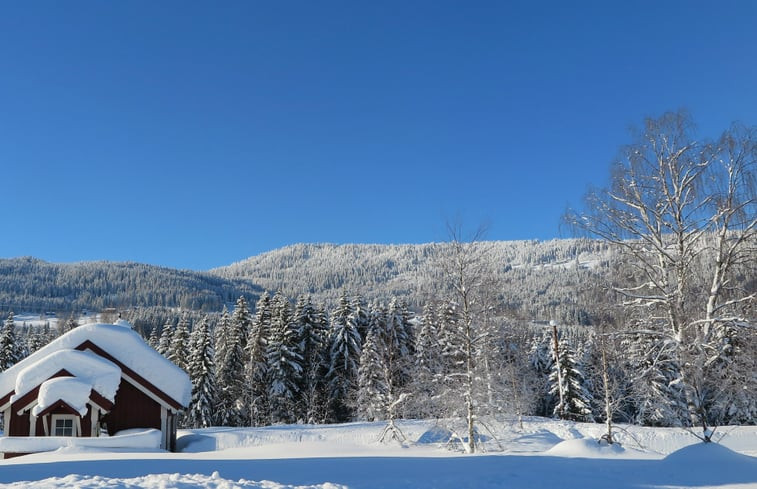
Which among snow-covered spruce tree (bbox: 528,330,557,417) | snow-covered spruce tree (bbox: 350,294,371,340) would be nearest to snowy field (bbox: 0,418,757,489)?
snow-covered spruce tree (bbox: 350,294,371,340)

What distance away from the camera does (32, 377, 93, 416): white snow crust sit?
20.3m

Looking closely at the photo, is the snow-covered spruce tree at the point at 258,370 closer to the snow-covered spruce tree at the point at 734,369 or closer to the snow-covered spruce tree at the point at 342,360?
the snow-covered spruce tree at the point at 342,360

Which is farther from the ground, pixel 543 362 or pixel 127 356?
pixel 127 356

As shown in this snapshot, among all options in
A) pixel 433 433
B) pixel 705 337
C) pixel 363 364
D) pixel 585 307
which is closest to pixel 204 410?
pixel 363 364

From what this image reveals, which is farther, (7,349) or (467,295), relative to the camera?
(7,349)

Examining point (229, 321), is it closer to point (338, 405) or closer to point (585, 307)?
point (338, 405)

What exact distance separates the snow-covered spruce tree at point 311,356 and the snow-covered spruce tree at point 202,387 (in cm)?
646

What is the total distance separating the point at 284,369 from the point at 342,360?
4546mm

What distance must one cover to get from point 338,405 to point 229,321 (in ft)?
36.7

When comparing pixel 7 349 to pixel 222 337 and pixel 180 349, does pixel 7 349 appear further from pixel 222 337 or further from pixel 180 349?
pixel 222 337

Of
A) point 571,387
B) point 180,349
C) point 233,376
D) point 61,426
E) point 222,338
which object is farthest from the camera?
point 222,338

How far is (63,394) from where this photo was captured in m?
20.4

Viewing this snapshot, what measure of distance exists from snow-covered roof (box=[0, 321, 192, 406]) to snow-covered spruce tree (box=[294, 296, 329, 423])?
1512 centimetres

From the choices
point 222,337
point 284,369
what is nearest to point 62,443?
point 284,369
